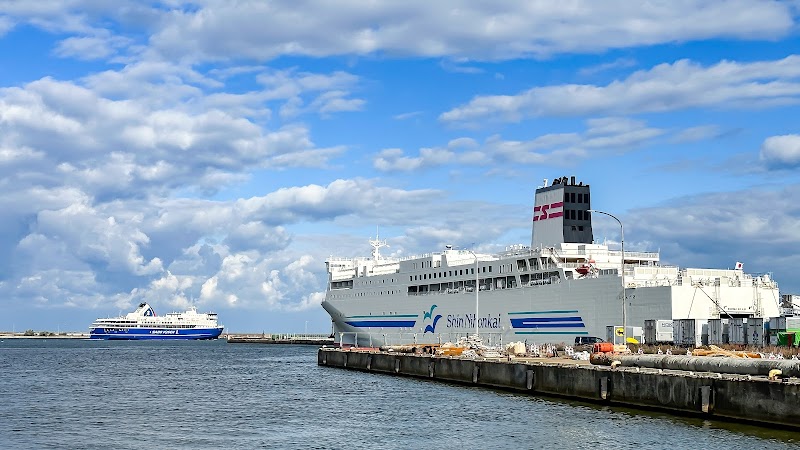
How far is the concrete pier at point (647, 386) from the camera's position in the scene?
27172mm

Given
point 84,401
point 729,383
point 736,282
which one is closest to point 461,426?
point 729,383

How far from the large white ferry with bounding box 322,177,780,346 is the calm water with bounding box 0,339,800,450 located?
42.4 ft

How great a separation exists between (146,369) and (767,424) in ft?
176

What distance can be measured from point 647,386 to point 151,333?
542ft

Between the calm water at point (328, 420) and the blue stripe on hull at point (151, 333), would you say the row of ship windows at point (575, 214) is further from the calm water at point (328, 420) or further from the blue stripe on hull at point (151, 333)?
the blue stripe on hull at point (151, 333)

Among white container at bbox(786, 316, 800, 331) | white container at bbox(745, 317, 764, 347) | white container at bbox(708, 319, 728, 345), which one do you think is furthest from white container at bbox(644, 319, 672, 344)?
white container at bbox(786, 316, 800, 331)

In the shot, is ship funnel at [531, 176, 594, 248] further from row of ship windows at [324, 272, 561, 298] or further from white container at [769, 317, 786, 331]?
white container at [769, 317, 786, 331]

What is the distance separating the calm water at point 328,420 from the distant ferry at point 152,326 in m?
135

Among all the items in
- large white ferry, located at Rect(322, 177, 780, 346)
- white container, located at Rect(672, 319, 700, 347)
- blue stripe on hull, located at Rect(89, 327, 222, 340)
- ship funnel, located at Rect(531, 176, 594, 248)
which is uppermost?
ship funnel, located at Rect(531, 176, 594, 248)

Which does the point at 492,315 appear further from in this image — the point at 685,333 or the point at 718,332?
the point at 718,332

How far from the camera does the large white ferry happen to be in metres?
56.9

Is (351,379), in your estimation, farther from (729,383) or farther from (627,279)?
(729,383)

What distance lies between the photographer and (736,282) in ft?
192

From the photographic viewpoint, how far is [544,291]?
2499 inches
